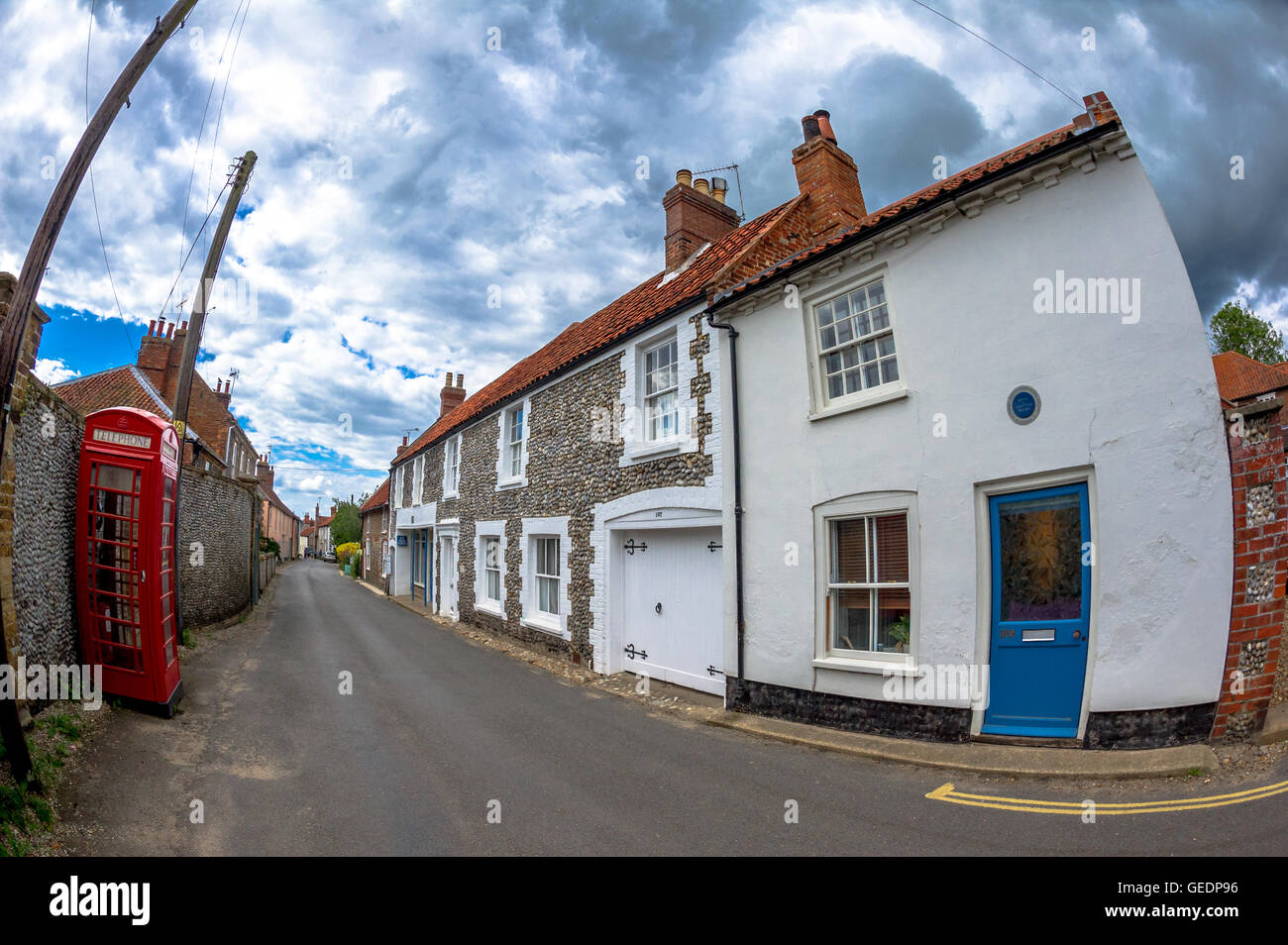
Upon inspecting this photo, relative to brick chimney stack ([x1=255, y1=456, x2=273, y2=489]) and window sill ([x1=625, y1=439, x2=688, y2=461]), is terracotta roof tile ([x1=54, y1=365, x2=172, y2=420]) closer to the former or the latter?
window sill ([x1=625, y1=439, x2=688, y2=461])

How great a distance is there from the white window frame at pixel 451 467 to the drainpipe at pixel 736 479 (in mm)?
12832

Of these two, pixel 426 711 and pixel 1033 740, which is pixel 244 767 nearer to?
pixel 426 711

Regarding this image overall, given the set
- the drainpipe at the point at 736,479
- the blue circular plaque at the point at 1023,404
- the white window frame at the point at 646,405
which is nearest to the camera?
the blue circular plaque at the point at 1023,404

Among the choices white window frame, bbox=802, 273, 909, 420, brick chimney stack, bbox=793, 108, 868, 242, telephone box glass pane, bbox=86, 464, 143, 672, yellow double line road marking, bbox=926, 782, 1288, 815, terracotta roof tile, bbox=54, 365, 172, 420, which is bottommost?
yellow double line road marking, bbox=926, 782, 1288, 815

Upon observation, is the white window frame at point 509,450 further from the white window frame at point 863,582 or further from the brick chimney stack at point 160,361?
the brick chimney stack at point 160,361

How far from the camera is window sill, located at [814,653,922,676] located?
6.57 metres

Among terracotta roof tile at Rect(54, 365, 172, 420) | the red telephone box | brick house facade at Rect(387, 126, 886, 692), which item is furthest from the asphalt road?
terracotta roof tile at Rect(54, 365, 172, 420)

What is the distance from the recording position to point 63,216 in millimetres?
6438

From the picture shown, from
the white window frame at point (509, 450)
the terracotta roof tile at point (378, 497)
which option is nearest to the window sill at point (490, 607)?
the white window frame at point (509, 450)

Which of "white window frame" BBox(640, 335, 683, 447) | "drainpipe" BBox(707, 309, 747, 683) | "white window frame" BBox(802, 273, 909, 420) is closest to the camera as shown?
"white window frame" BBox(802, 273, 909, 420)

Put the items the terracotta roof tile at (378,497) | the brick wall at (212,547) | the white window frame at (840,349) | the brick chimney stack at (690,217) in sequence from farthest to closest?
the terracotta roof tile at (378,497) < the brick chimney stack at (690,217) < the brick wall at (212,547) < the white window frame at (840,349)

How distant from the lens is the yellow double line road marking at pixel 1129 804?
14.8 ft

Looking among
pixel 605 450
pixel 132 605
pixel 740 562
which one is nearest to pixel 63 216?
pixel 132 605

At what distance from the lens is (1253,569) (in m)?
5.24
